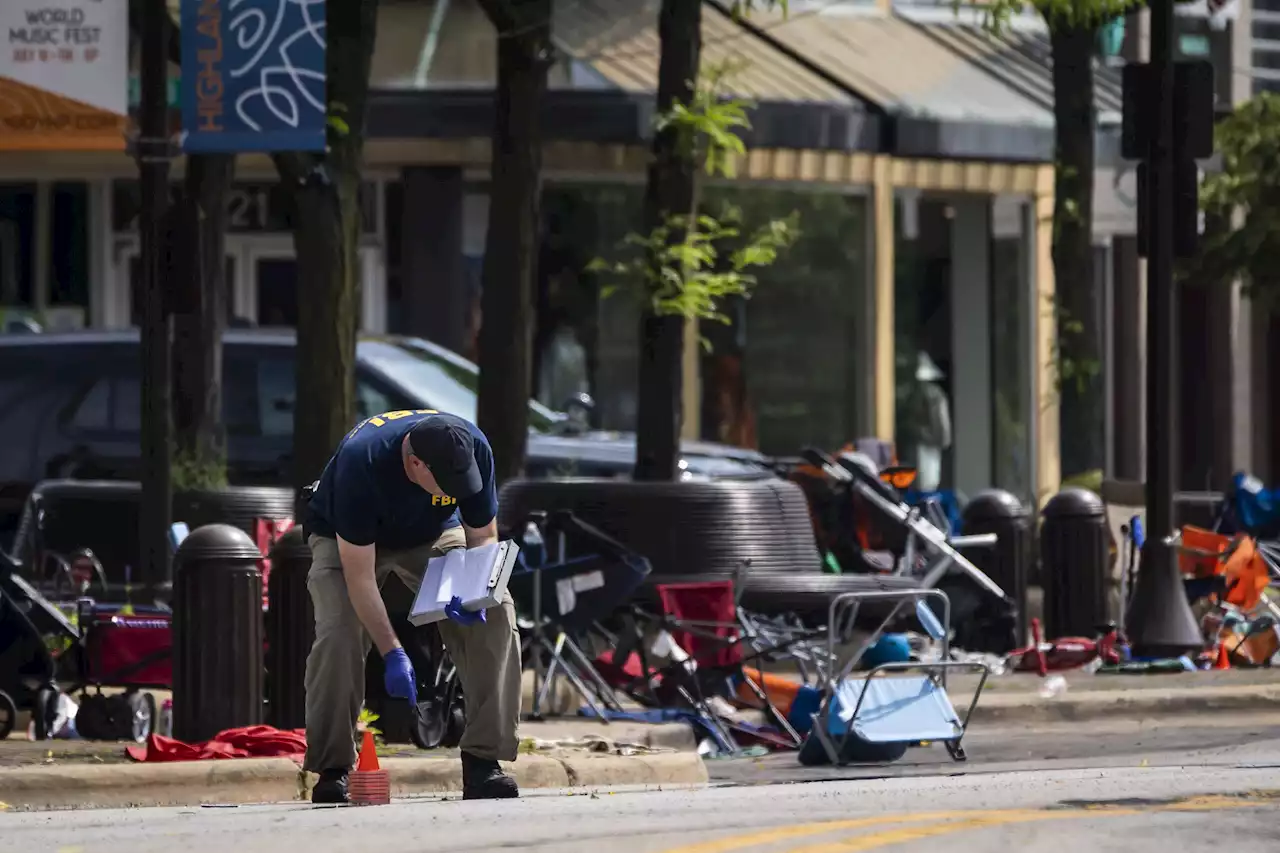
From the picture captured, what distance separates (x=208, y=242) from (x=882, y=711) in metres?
9.09

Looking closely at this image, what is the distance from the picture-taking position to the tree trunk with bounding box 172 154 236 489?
17656 millimetres

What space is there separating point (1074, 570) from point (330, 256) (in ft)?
14.6

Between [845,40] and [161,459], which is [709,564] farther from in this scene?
[845,40]

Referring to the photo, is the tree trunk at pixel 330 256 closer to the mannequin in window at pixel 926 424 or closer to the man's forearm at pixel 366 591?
the man's forearm at pixel 366 591

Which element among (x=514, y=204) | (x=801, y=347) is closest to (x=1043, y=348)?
(x=801, y=347)

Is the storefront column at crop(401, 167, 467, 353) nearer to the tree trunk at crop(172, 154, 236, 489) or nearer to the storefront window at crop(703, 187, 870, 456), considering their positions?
the storefront window at crop(703, 187, 870, 456)

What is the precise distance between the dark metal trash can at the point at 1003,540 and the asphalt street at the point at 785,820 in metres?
6.05

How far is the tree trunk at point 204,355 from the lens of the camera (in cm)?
1766

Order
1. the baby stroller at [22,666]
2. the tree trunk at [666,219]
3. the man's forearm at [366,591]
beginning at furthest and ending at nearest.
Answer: the tree trunk at [666,219]
the baby stroller at [22,666]
the man's forearm at [366,591]

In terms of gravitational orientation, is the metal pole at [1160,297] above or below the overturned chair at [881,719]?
above

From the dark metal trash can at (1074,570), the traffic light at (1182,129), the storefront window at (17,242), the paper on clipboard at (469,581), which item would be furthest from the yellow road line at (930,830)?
the storefront window at (17,242)

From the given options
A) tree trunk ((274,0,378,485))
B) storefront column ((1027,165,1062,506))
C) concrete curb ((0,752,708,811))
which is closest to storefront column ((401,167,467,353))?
storefront column ((1027,165,1062,506))

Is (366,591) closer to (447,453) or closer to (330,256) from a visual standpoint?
(447,453)

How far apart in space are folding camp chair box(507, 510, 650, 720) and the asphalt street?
85.0 inches
